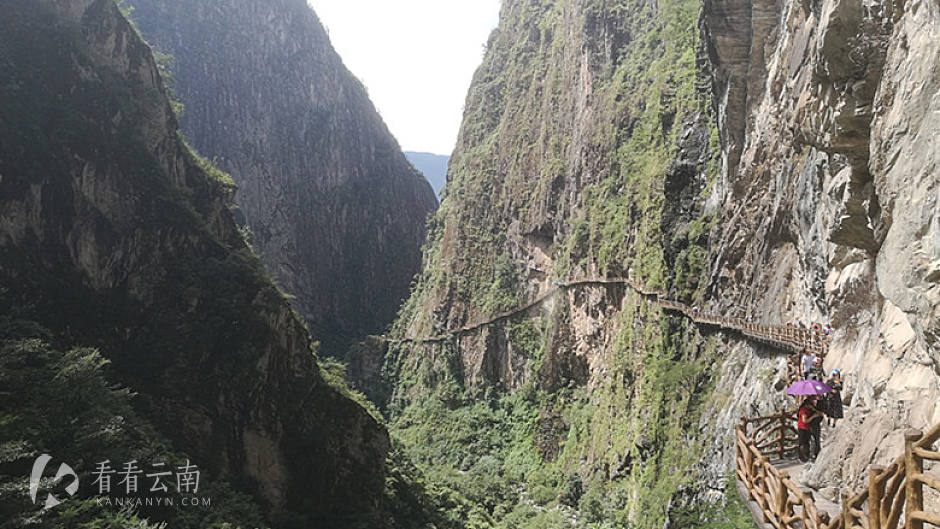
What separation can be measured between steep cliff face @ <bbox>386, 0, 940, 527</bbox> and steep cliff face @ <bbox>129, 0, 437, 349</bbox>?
19766mm

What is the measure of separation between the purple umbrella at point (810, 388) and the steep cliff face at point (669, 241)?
498 mm

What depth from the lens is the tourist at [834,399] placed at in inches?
311

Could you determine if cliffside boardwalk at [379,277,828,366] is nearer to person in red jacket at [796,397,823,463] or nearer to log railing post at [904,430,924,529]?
person in red jacket at [796,397,823,463]

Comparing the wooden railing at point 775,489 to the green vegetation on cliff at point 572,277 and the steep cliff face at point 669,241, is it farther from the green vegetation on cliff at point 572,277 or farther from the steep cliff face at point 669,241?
the green vegetation on cliff at point 572,277

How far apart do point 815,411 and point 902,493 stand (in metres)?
4.33

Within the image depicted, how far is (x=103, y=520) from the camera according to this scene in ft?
30.5

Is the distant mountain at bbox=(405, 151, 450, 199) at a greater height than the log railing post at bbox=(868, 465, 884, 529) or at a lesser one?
greater

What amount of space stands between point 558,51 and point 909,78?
45161 millimetres

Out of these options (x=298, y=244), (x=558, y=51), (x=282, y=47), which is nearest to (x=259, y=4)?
(x=282, y=47)

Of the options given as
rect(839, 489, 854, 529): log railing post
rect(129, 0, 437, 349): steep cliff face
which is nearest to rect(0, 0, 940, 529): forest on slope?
rect(839, 489, 854, 529): log railing post

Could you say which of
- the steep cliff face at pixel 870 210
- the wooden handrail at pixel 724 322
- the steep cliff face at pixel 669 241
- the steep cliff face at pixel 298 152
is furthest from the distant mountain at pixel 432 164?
the steep cliff face at pixel 870 210

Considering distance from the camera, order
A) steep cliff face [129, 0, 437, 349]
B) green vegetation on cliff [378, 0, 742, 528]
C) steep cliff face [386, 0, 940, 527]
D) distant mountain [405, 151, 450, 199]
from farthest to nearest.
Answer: distant mountain [405, 151, 450, 199], steep cliff face [129, 0, 437, 349], green vegetation on cliff [378, 0, 742, 528], steep cliff face [386, 0, 940, 527]

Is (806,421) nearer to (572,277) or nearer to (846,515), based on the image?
(846,515)

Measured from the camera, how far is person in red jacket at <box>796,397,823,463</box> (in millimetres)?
7965
